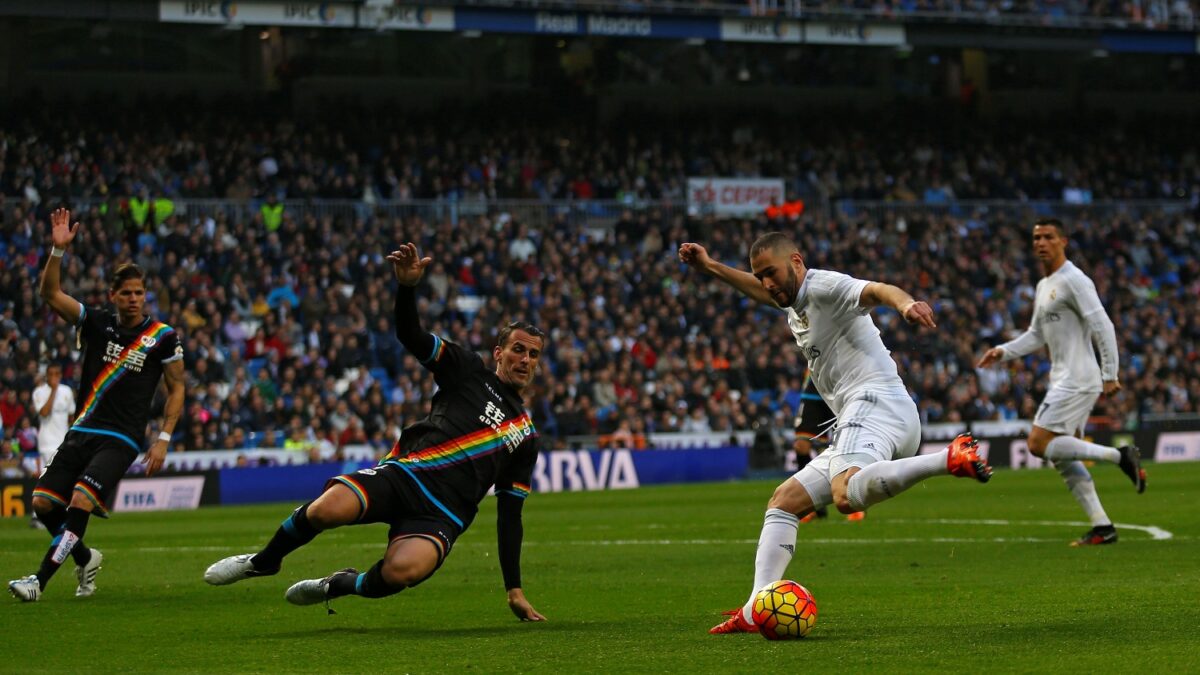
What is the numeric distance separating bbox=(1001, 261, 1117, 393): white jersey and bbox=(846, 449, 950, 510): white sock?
6.11m

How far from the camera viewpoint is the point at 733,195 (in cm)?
4081

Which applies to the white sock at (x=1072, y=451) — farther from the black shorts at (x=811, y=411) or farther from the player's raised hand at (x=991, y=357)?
the black shorts at (x=811, y=411)

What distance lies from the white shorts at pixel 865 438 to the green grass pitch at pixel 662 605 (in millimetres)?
785

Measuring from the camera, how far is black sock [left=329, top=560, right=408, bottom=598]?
8.84m

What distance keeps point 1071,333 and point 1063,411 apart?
→ 0.67m

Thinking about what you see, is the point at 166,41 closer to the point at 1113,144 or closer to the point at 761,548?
the point at 1113,144

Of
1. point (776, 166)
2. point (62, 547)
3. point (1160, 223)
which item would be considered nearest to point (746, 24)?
point (776, 166)

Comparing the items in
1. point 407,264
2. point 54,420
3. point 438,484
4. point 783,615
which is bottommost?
point 54,420

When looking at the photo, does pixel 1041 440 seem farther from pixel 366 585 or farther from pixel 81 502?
pixel 81 502

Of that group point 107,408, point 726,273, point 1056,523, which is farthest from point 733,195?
point 726,273

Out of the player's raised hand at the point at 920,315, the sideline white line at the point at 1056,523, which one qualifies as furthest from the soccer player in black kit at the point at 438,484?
the sideline white line at the point at 1056,523

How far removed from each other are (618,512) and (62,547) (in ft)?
38.9

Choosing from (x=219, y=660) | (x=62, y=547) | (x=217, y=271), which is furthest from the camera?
(x=217, y=271)

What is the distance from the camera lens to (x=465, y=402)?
9.29 meters
